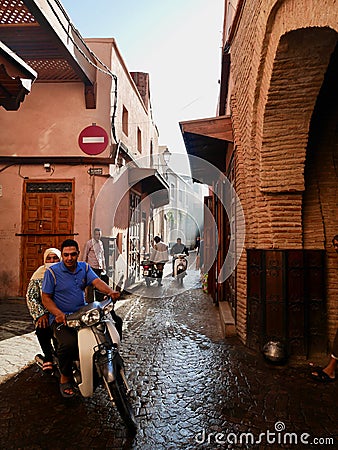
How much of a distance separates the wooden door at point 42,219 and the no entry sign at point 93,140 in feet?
3.28

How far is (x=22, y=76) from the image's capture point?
244 inches

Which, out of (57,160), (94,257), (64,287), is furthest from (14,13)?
(64,287)

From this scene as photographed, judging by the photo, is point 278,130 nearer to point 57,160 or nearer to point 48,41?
point 48,41

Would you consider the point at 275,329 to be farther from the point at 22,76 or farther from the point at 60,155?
the point at 60,155

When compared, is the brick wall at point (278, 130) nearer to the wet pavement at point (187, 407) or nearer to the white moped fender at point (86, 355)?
the wet pavement at point (187, 407)

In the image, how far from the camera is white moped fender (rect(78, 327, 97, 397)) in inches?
127

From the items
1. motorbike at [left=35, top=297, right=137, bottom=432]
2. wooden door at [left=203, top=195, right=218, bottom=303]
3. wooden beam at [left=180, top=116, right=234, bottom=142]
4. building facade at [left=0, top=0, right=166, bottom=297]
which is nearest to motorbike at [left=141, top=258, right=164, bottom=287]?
wooden door at [left=203, top=195, right=218, bottom=303]

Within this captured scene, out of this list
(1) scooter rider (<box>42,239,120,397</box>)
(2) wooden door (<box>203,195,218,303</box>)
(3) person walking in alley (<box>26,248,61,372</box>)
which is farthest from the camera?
(2) wooden door (<box>203,195,218,303</box>)

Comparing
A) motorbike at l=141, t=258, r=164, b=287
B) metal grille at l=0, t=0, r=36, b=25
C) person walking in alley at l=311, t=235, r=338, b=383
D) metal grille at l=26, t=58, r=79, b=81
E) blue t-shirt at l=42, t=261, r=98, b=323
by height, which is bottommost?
person walking in alley at l=311, t=235, r=338, b=383

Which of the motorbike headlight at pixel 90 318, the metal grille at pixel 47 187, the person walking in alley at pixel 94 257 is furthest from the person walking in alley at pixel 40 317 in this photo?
the metal grille at pixel 47 187

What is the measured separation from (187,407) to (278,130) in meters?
3.47

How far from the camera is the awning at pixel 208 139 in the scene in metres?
6.70

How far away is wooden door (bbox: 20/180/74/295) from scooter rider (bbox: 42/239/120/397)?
6042mm

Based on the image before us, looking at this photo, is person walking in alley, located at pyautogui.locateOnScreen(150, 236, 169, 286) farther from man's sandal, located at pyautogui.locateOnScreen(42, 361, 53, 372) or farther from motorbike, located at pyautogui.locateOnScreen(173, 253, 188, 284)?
man's sandal, located at pyautogui.locateOnScreen(42, 361, 53, 372)
